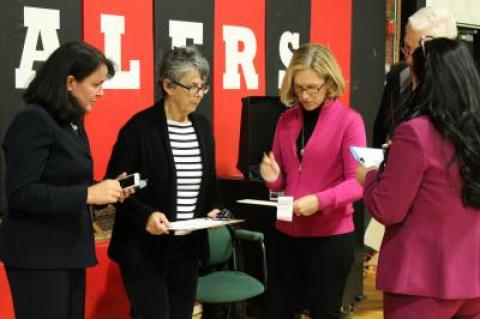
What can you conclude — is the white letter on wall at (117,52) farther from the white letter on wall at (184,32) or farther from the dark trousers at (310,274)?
the dark trousers at (310,274)

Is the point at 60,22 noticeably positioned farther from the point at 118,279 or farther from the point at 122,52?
the point at 118,279

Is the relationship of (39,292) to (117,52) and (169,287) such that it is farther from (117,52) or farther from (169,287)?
(117,52)

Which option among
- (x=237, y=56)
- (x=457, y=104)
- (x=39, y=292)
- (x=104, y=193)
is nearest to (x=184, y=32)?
(x=237, y=56)

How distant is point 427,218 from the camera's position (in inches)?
78.1

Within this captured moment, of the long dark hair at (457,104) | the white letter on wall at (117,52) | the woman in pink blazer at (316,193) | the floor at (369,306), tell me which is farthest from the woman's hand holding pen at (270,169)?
the floor at (369,306)

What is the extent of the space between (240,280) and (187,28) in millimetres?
1659

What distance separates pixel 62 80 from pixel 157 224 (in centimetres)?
65

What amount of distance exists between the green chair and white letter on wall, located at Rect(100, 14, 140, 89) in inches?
40.0

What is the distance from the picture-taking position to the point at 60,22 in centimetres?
349

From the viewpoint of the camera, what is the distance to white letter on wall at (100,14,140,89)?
12.3 feet

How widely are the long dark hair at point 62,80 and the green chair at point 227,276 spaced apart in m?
1.46

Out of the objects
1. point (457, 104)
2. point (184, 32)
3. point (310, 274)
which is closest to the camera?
point (457, 104)

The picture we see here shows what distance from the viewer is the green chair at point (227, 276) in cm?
343

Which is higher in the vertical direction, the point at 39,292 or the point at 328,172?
the point at 328,172
